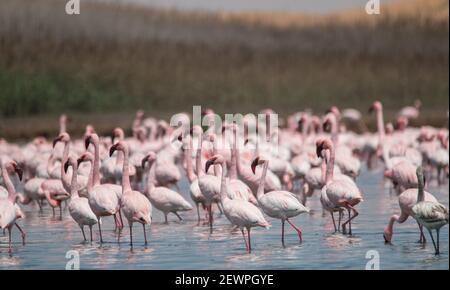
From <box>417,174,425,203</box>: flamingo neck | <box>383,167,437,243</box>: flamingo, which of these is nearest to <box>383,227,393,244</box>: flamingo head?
<box>383,167,437,243</box>: flamingo

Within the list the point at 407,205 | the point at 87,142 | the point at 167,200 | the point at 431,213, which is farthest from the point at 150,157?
the point at 431,213

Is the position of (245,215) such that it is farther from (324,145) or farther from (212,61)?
(212,61)

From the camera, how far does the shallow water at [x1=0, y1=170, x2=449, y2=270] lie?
423 inches

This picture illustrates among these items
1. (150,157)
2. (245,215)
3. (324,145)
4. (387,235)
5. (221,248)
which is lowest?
(221,248)

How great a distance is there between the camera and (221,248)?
11.8 meters

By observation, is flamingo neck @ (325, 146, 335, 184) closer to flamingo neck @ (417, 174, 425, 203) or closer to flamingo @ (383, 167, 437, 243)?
flamingo @ (383, 167, 437, 243)

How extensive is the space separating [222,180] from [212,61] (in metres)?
37.8

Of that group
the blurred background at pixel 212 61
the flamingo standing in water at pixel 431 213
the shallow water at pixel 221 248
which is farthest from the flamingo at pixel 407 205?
the blurred background at pixel 212 61

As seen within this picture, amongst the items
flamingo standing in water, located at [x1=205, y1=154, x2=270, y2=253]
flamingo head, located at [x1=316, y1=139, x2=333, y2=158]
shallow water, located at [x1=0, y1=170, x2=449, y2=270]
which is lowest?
shallow water, located at [x1=0, y1=170, x2=449, y2=270]

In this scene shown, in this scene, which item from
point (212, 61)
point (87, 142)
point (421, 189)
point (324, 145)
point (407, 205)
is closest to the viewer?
point (421, 189)

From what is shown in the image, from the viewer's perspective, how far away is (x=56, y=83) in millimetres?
43438

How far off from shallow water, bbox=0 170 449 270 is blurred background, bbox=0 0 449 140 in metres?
25.8

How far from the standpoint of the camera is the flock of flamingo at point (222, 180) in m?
11.8
